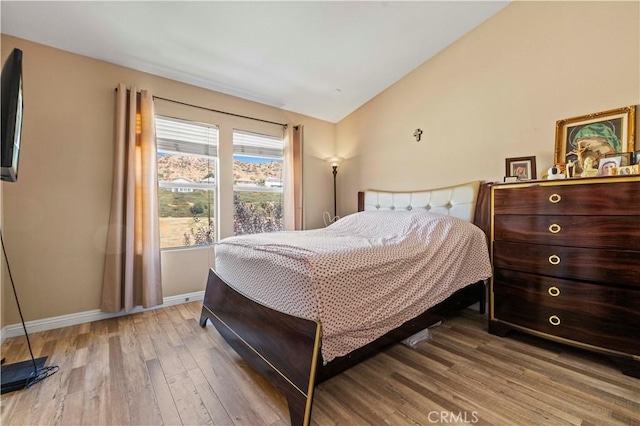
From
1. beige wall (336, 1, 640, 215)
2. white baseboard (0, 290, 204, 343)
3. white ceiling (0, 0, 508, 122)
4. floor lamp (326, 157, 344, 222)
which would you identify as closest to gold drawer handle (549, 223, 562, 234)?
beige wall (336, 1, 640, 215)

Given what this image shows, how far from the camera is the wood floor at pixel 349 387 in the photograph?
1264 mm

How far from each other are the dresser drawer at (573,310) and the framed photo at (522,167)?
2.93ft

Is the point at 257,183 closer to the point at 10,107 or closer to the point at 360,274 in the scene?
the point at 10,107

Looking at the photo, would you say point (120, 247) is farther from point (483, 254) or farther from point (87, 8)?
point (483, 254)

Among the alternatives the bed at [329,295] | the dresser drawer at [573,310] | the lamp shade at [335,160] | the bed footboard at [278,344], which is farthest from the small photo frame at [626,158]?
the lamp shade at [335,160]

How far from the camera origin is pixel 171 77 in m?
2.79

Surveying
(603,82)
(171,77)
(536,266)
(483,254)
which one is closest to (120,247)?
(171,77)

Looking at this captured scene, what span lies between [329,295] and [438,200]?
205cm

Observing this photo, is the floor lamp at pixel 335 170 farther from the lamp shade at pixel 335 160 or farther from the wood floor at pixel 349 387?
the wood floor at pixel 349 387

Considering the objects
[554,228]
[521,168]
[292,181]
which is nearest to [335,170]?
[292,181]

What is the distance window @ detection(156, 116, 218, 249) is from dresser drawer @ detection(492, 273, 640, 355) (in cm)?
303

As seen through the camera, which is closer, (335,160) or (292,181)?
(292,181)

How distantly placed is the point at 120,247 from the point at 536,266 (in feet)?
11.5

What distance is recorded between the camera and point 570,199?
5.58 ft
